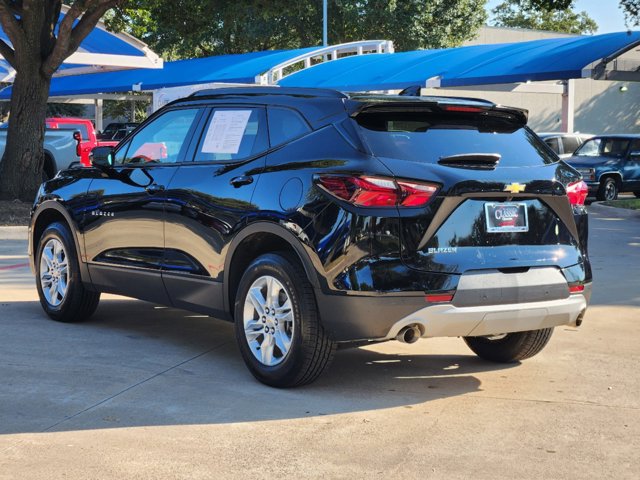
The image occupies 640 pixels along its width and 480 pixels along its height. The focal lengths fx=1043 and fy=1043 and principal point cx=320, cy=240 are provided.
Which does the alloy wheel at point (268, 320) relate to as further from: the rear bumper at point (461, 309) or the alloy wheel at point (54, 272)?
the alloy wheel at point (54, 272)

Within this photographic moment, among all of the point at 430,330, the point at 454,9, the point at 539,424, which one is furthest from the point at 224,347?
the point at 454,9

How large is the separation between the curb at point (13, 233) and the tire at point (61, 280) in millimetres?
7293

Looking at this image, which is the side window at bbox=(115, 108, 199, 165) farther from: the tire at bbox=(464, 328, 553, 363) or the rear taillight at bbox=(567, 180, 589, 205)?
the rear taillight at bbox=(567, 180, 589, 205)

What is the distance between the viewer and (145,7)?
21203 mm

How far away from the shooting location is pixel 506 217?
6.04 metres

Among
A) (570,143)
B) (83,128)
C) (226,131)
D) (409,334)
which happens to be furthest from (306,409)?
(570,143)

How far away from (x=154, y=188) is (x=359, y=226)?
84.1 inches

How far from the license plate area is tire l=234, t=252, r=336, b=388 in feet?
3.63

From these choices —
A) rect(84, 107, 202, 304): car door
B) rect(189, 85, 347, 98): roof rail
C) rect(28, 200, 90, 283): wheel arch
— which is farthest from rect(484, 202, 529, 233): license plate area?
rect(28, 200, 90, 283): wheel arch

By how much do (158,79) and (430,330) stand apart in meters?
35.1

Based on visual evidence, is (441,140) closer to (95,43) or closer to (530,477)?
(530,477)

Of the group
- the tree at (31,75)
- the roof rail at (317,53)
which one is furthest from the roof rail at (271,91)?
the roof rail at (317,53)

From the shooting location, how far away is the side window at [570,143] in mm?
27812

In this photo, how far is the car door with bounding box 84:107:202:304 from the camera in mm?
7324
